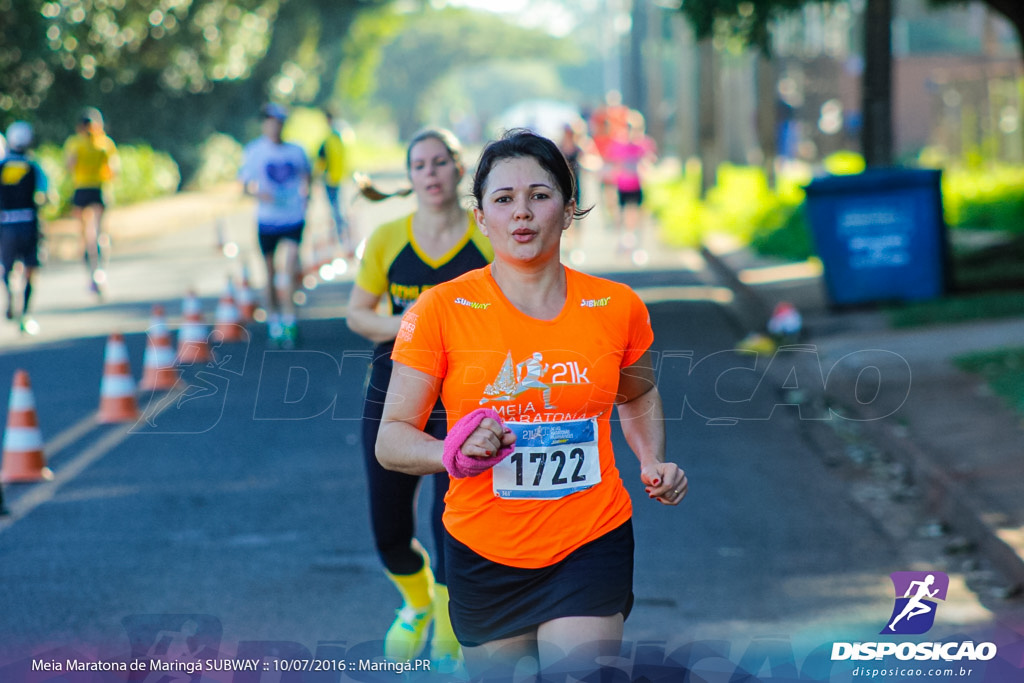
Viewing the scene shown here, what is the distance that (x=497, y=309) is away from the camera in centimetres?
362

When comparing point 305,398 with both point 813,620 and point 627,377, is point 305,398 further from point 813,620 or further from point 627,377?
point 627,377

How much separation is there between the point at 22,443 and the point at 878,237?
8707 millimetres

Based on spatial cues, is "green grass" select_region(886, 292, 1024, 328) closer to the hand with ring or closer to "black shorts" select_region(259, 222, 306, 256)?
"black shorts" select_region(259, 222, 306, 256)

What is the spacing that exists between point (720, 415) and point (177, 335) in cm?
602

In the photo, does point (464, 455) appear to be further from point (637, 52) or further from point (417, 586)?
point (637, 52)

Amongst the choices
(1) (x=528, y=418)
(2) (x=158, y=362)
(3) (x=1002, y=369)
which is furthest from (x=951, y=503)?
(2) (x=158, y=362)

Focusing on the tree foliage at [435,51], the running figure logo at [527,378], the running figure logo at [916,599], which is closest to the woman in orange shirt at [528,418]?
the running figure logo at [527,378]

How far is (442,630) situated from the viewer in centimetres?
545

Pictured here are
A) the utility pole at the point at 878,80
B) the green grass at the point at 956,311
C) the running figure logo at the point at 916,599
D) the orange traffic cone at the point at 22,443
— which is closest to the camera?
the running figure logo at the point at 916,599

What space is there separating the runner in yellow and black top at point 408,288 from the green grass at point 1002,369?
513cm

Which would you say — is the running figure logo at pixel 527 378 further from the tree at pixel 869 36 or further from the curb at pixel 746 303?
the tree at pixel 869 36

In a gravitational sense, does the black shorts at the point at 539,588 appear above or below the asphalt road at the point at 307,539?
above

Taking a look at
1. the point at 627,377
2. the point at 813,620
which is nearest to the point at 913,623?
the point at 813,620

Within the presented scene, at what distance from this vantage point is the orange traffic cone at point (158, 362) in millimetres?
11703
